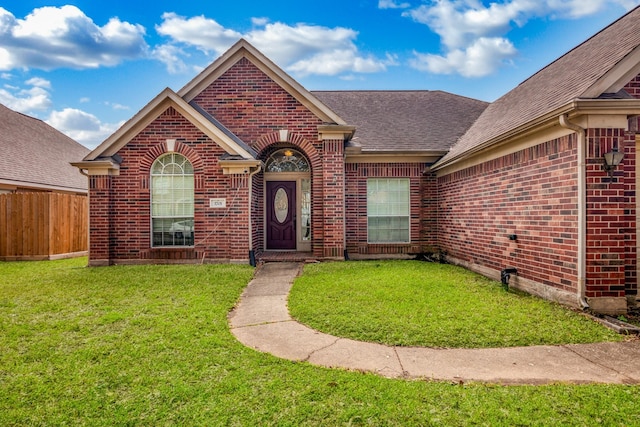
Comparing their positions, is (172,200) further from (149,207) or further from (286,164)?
(286,164)

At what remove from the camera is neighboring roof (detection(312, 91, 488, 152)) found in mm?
11562

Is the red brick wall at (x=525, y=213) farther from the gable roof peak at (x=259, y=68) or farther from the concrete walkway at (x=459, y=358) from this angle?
the gable roof peak at (x=259, y=68)

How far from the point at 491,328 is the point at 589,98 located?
3637 millimetres

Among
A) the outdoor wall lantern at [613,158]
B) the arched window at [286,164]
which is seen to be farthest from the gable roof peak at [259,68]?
the outdoor wall lantern at [613,158]

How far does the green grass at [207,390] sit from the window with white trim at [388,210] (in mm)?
7259

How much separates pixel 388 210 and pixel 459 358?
784 cm

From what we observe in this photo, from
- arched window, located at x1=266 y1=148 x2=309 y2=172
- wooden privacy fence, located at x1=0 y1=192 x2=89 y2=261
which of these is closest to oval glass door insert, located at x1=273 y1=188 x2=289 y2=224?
arched window, located at x1=266 y1=148 x2=309 y2=172

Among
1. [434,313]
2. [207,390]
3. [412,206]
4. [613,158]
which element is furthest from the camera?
[412,206]

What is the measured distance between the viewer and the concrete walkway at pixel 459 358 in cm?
339

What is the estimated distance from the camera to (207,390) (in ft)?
10.2

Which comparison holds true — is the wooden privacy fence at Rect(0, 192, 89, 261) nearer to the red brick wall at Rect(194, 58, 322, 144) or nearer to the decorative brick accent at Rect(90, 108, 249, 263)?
the decorative brick accent at Rect(90, 108, 249, 263)

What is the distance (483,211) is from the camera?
8344 mm

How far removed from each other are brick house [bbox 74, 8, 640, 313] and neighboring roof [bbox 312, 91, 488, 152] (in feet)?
0.31

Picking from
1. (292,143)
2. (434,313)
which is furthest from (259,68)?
(434,313)
